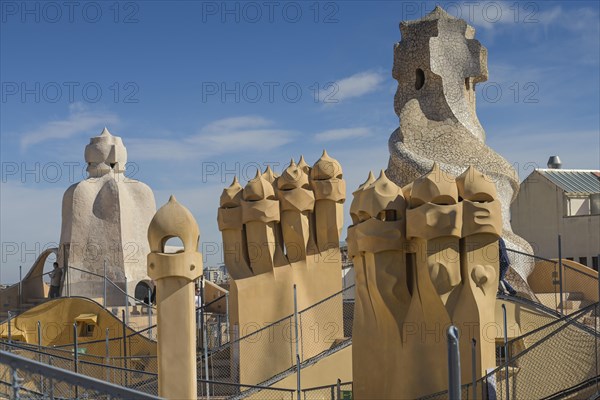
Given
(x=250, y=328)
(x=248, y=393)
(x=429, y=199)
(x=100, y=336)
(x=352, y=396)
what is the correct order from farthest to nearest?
(x=100, y=336), (x=250, y=328), (x=248, y=393), (x=352, y=396), (x=429, y=199)

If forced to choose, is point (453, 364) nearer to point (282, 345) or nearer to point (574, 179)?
point (282, 345)

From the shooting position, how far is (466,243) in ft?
38.4

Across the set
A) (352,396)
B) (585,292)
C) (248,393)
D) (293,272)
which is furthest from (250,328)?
(585,292)

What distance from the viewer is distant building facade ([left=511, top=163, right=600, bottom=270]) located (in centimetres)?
2834

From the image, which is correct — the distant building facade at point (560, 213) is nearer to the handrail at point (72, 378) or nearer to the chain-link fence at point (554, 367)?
the chain-link fence at point (554, 367)

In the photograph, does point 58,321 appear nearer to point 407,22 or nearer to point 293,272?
point 293,272

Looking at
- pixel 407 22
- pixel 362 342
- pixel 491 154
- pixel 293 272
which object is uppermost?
pixel 407 22

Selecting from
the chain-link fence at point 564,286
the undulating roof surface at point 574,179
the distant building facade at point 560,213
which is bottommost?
the chain-link fence at point 564,286

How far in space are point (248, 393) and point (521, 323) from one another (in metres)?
4.78

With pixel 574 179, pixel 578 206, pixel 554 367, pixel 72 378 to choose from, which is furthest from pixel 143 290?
pixel 72 378

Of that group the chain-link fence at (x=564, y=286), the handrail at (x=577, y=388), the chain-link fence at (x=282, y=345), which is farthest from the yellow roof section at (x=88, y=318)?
the handrail at (x=577, y=388)

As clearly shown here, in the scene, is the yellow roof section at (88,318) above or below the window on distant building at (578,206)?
below

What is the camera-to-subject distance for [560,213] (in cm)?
3000

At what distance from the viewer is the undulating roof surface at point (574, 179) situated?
3047 centimetres
